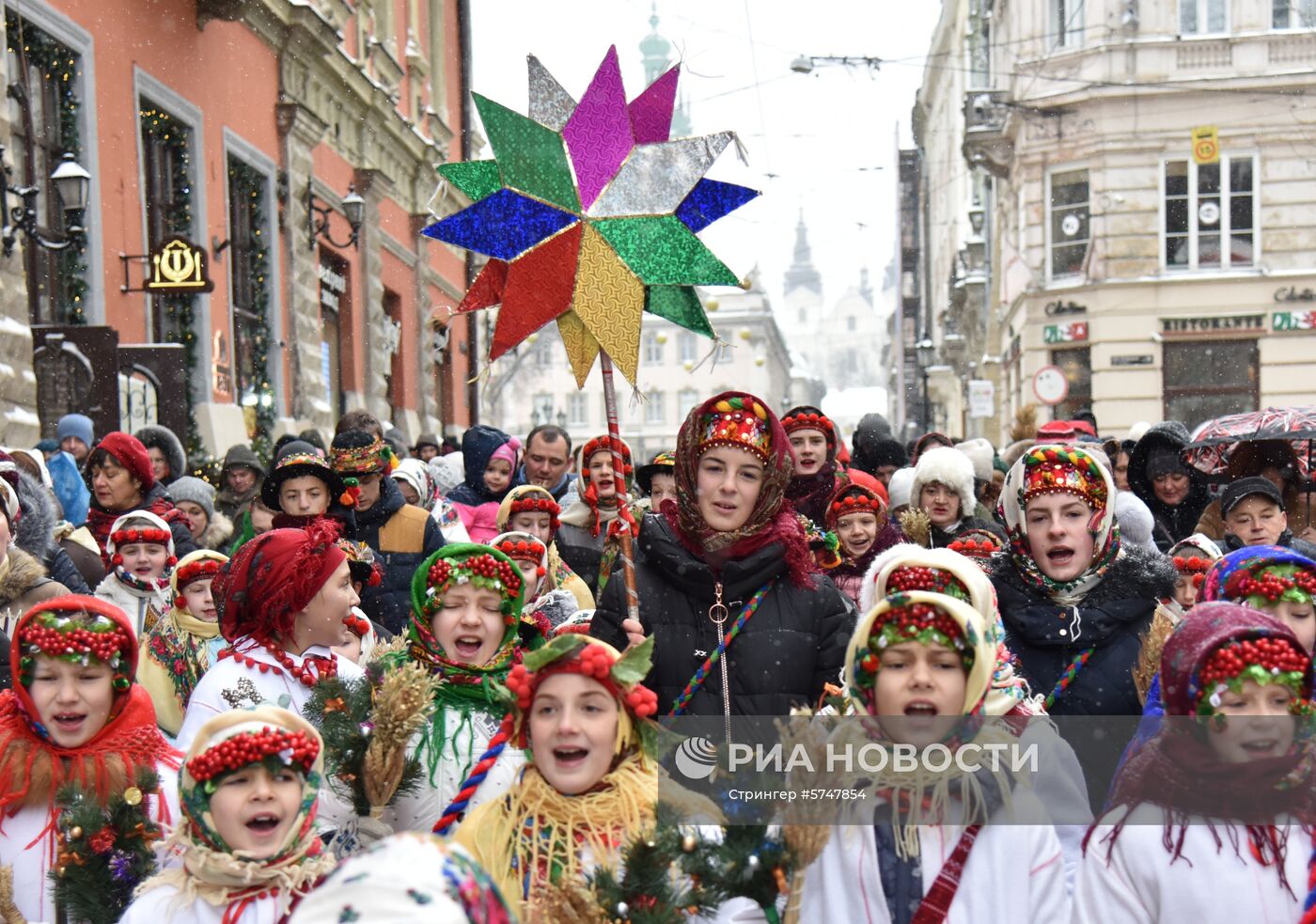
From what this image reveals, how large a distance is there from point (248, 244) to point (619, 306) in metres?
13.2

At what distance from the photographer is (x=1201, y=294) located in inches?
1081

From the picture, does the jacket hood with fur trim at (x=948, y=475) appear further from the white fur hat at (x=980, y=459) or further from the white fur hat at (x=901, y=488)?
the white fur hat at (x=980, y=459)

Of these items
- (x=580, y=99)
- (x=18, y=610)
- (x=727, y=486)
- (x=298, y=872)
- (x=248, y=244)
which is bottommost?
(x=298, y=872)

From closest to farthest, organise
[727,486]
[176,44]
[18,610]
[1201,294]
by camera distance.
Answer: [727,486] < [18,610] < [176,44] < [1201,294]

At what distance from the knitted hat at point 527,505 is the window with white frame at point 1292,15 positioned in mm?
24872

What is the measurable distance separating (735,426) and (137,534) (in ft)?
11.4

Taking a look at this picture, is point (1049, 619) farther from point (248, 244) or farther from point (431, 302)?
point (431, 302)

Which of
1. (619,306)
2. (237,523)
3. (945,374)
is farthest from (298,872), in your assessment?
(945,374)

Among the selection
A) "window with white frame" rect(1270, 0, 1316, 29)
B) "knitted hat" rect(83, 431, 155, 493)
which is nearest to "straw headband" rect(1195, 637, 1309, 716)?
"knitted hat" rect(83, 431, 155, 493)

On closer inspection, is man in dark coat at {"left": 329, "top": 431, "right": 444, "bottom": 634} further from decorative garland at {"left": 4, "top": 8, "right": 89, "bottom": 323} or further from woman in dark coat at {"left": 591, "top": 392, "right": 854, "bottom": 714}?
decorative garland at {"left": 4, "top": 8, "right": 89, "bottom": 323}

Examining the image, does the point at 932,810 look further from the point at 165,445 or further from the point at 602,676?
the point at 165,445

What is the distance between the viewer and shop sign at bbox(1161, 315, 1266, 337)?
2723cm

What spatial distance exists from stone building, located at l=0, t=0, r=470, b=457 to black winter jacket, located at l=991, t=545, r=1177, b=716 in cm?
213

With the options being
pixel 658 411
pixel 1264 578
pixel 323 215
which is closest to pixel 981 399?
pixel 323 215
